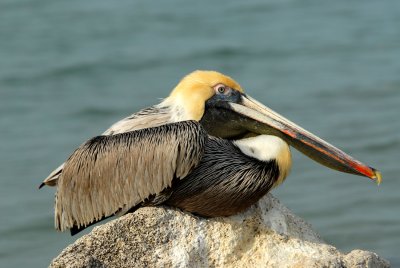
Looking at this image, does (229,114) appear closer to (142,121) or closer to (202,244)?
(142,121)

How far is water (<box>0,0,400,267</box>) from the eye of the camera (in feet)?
31.4

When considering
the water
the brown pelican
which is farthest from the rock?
the water

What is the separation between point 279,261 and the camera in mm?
5719

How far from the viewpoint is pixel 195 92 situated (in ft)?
21.8

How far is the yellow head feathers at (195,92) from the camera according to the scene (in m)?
6.58

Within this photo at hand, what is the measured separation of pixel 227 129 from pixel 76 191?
1.07m

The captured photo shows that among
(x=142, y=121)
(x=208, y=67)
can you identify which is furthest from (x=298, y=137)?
(x=208, y=67)

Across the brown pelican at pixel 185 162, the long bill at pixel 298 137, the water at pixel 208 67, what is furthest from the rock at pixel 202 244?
the water at pixel 208 67

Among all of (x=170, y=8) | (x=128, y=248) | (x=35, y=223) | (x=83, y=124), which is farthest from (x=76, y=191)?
(x=170, y=8)

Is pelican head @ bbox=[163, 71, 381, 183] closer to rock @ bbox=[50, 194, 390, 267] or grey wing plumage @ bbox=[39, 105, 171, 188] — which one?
grey wing plumage @ bbox=[39, 105, 171, 188]

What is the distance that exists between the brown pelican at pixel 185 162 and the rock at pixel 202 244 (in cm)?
12

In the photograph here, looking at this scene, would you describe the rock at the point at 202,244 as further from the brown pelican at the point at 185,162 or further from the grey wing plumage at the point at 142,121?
the grey wing plumage at the point at 142,121

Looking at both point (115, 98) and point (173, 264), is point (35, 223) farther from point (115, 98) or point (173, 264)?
point (173, 264)

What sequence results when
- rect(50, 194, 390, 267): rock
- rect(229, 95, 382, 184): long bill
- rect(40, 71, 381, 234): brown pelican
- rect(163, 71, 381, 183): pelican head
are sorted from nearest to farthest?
rect(50, 194, 390, 267): rock → rect(40, 71, 381, 234): brown pelican → rect(229, 95, 382, 184): long bill → rect(163, 71, 381, 183): pelican head
